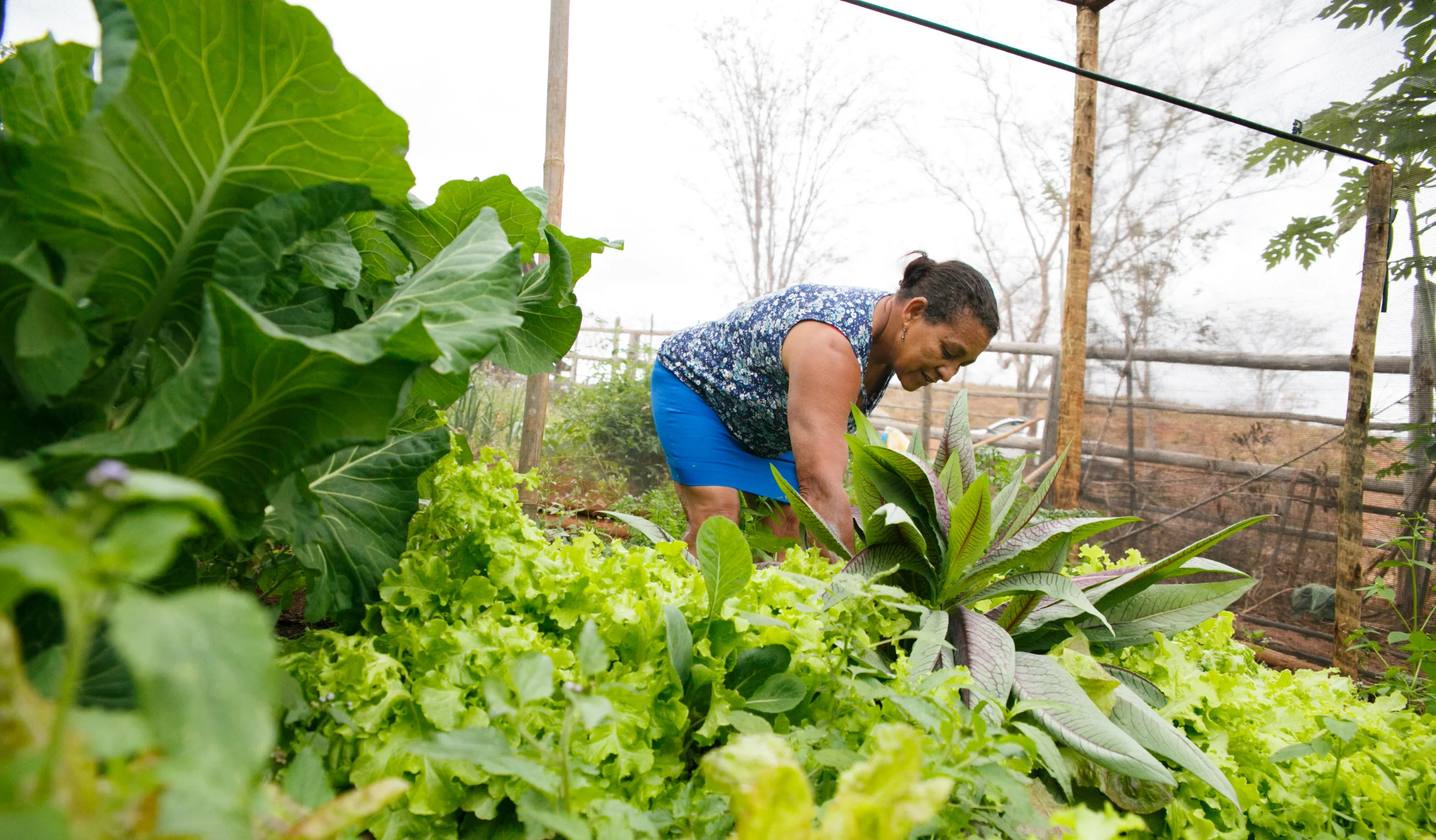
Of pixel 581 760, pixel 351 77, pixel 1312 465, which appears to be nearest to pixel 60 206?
pixel 351 77

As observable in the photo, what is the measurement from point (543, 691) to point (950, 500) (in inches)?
43.0

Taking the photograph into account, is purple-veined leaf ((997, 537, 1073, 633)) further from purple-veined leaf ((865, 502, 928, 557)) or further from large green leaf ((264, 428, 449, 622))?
large green leaf ((264, 428, 449, 622))

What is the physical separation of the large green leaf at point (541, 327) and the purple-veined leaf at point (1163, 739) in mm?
1021

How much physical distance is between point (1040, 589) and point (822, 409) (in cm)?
113

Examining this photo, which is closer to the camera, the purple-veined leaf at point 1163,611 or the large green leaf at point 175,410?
the large green leaf at point 175,410

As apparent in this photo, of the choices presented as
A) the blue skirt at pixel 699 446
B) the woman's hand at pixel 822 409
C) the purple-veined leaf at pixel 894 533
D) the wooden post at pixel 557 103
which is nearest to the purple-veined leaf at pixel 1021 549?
the purple-veined leaf at pixel 894 533

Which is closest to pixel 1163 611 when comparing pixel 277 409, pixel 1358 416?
pixel 277 409

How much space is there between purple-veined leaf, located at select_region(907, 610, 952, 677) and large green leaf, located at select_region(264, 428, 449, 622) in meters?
0.73

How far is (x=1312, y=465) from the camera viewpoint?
3.46m

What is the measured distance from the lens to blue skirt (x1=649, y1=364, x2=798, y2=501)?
291 cm

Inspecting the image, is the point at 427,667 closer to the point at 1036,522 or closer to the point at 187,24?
the point at 187,24

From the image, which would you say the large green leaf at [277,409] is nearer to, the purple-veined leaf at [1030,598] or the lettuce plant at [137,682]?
the lettuce plant at [137,682]

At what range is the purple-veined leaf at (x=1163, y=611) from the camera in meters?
1.34

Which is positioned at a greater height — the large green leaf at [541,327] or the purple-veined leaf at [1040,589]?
the large green leaf at [541,327]
